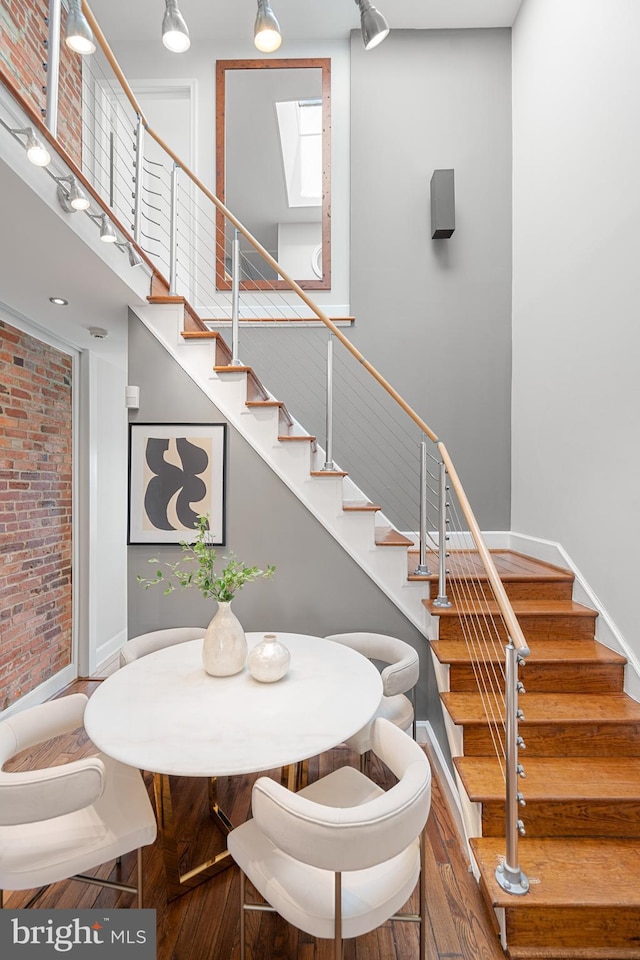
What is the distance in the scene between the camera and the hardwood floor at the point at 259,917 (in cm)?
160

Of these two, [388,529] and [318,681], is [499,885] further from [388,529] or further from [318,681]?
[388,529]

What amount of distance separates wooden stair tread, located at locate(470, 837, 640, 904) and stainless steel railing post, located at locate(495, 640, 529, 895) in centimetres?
4

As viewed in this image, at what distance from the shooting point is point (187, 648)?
225cm

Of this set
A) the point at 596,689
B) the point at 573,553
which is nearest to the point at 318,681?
the point at 596,689

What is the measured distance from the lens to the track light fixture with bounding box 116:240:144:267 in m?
2.53

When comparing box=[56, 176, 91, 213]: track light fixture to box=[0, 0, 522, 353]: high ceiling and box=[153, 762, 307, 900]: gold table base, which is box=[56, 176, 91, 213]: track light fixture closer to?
box=[0, 0, 522, 353]: high ceiling

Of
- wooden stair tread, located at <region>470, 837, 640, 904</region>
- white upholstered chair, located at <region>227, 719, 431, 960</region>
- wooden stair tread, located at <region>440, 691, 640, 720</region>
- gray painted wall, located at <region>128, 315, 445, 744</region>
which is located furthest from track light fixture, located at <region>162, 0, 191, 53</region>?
wooden stair tread, located at <region>470, 837, 640, 904</region>

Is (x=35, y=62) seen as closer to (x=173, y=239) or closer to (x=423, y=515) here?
(x=173, y=239)

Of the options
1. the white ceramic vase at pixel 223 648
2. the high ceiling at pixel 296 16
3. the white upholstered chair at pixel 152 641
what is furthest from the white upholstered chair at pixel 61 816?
the high ceiling at pixel 296 16

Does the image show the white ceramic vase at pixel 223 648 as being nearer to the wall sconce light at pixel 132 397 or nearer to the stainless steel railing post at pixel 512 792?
the stainless steel railing post at pixel 512 792

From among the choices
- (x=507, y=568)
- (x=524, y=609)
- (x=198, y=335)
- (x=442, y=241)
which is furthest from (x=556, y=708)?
(x=442, y=241)

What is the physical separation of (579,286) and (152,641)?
3263 mm

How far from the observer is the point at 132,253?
2631 mm

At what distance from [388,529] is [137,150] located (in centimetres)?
282
